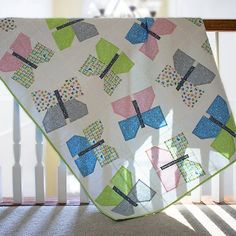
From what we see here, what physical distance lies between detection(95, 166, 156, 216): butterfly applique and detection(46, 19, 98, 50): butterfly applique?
516 mm

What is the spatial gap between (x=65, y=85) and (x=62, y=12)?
151 inches

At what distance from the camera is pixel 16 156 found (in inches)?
57.7

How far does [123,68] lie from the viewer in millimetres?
1334

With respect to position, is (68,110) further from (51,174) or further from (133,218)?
(51,174)

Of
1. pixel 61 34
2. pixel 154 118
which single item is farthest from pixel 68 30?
pixel 154 118

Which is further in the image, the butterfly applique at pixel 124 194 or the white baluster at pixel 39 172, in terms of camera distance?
the white baluster at pixel 39 172

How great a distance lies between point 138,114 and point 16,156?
1.81 ft

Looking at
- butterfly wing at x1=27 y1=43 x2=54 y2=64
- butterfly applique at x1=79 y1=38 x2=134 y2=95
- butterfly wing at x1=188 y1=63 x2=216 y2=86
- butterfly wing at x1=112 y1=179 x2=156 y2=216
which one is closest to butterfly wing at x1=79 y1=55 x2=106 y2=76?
butterfly applique at x1=79 y1=38 x2=134 y2=95

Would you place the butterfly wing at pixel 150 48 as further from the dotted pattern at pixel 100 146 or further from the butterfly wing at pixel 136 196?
the butterfly wing at pixel 136 196

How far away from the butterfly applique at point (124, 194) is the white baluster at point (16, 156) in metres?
0.37

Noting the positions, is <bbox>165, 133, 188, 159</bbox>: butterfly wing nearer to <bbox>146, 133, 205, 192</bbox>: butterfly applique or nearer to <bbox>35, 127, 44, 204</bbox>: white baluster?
<bbox>146, 133, 205, 192</bbox>: butterfly applique

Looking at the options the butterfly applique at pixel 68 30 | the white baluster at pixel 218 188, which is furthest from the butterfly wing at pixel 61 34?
the white baluster at pixel 218 188

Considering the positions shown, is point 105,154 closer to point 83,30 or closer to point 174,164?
point 174,164

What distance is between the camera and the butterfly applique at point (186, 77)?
4.35 ft
